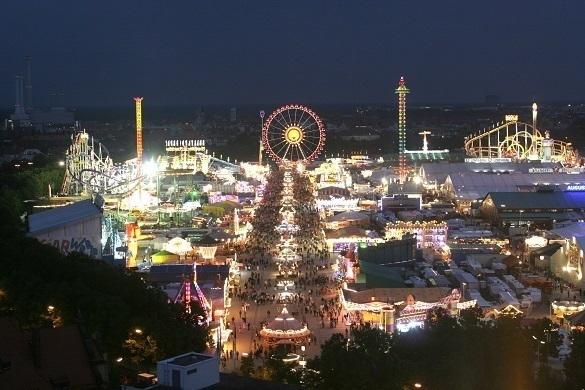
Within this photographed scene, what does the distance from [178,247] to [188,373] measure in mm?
19394

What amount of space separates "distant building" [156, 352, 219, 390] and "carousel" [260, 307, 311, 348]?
8.80m

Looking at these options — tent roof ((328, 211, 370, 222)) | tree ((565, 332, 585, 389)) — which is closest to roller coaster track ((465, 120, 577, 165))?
tent roof ((328, 211, 370, 222))

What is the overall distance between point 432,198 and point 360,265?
2415 centimetres

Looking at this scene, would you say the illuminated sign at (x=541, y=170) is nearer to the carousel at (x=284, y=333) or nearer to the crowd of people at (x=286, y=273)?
the crowd of people at (x=286, y=273)

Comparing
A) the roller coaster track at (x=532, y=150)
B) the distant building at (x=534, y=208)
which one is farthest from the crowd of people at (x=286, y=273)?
the roller coaster track at (x=532, y=150)

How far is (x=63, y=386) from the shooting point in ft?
39.8

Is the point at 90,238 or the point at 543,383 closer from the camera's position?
the point at 543,383

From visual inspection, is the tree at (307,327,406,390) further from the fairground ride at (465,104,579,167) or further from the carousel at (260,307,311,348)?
the fairground ride at (465,104,579,167)

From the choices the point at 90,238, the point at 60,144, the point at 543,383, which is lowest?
the point at 543,383

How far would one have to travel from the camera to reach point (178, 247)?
1214 inches

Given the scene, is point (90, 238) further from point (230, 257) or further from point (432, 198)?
point (432, 198)

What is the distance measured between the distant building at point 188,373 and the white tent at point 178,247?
61.0 feet

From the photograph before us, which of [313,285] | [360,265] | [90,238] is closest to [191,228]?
[90,238]

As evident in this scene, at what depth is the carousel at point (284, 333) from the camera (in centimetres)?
2088
